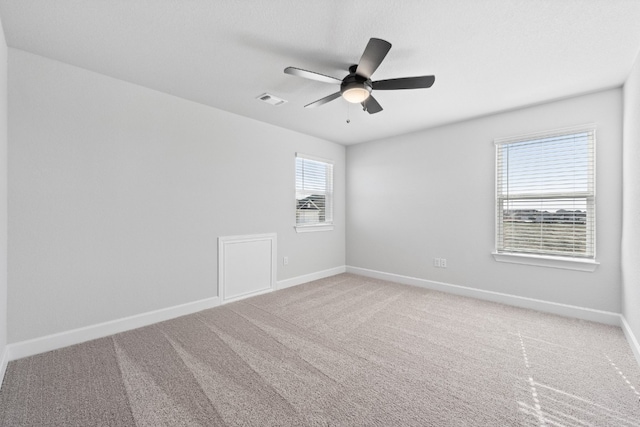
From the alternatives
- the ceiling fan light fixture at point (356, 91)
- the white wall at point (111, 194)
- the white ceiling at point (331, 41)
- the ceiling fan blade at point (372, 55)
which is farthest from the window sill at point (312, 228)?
the ceiling fan blade at point (372, 55)

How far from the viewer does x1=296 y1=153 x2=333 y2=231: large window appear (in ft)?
15.4

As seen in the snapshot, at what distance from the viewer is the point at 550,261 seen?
3.28 m

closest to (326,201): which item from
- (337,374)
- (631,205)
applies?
(337,374)

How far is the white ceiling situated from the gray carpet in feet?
8.30

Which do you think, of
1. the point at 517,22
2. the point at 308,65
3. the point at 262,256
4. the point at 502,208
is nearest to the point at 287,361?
the point at 262,256

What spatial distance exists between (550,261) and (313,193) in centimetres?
345

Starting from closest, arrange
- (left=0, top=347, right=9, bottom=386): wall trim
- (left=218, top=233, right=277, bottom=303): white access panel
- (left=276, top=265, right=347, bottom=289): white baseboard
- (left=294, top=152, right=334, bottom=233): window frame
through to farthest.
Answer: (left=0, top=347, right=9, bottom=386): wall trim
(left=218, top=233, right=277, bottom=303): white access panel
(left=276, top=265, right=347, bottom=289): white baseboard
(left=294, top=152, right=334, bottom=233): window frame

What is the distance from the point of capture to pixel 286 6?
5.87 feet

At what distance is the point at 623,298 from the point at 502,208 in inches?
56.8

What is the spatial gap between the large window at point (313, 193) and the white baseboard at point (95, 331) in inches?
81.7

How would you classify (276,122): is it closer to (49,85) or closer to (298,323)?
(49,85)

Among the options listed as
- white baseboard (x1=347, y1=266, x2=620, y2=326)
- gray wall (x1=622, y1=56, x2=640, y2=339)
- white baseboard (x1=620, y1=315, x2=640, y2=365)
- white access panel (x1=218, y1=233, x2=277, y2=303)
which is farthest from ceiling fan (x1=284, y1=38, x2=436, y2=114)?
white baseboard (x1=347, y1=266, x2=620, y2=326)

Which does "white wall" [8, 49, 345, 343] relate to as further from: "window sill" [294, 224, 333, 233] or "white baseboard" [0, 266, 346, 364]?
"window sill" [294, 224, 333, 233]

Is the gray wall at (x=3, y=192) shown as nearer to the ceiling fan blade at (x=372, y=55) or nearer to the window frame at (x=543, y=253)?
the ceiling fan blade at (x=372, y=55)
